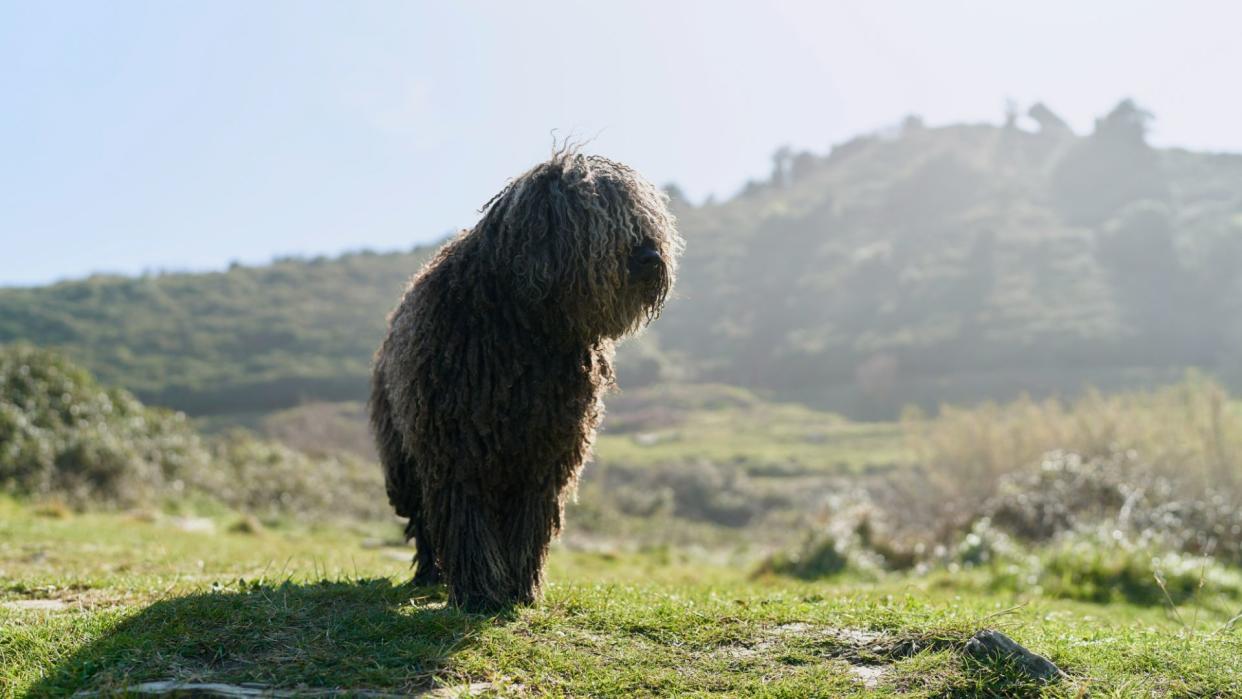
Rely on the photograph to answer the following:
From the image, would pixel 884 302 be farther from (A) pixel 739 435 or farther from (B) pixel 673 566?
(B) pixel 673 566

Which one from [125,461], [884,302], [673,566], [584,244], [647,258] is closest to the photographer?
[584,244]

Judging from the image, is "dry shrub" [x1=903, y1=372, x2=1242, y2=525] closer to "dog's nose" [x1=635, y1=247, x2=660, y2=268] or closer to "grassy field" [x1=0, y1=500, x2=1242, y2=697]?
"grassy field" [x1=0, y1=500, x2=1242, y2=697]

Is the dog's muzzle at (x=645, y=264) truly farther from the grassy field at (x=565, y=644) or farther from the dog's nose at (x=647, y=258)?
the grassy field at (x=565, y=644)

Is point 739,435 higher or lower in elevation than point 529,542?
lower

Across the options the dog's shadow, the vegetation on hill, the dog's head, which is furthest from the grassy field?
the vegetation on hill

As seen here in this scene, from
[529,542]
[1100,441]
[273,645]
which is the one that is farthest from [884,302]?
[273,645]

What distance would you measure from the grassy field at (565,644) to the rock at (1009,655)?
0.08m

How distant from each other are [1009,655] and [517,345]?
11.5 ft

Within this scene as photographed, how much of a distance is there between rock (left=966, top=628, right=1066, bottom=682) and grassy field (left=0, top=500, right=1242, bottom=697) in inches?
3.2

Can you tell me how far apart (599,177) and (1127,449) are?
16.6m

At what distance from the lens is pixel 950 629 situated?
5.92 meters

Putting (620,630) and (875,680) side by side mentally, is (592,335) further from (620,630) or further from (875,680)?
(875,680)

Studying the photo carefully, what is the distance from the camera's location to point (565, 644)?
5.83m

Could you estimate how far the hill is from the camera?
2047 inches
